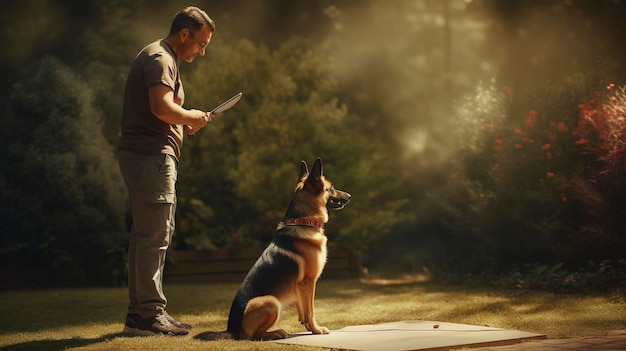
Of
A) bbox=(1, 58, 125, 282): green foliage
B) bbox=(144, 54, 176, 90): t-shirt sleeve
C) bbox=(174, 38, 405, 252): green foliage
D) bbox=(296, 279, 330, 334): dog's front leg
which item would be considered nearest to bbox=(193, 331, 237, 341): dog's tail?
bbox=(296, 279, 330, 334): dog's front leg

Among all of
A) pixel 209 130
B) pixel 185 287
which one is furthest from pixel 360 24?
pixel 185 287

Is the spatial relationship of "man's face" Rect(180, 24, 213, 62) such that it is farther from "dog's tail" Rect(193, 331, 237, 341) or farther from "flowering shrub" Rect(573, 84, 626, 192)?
"flowering shrub" Rect(573, 84, 626, 192)

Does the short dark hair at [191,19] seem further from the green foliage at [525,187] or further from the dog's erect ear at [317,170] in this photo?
the green foliage at [525,187]

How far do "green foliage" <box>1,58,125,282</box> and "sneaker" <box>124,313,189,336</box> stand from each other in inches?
194

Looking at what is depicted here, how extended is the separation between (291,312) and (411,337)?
7.73ft

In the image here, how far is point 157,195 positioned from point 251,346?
1.27 metres

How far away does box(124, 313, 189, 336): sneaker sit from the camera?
5.39 metres

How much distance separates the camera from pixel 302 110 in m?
12.1

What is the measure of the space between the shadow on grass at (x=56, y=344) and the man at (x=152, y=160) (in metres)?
0.23

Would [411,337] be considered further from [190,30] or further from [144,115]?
[190,30]

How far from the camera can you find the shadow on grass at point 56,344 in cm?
512

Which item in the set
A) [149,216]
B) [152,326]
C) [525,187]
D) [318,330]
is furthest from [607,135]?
[152,326]

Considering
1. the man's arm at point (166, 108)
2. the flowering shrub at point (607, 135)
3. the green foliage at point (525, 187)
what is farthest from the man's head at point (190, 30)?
the green foliage at point (525, 187)

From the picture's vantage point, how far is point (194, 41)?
218 inches
